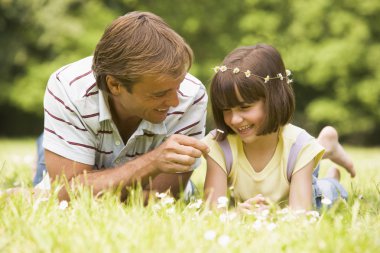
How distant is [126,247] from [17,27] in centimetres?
1613

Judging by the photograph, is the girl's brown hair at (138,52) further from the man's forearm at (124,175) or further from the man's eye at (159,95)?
the man's forearm at (124,175)

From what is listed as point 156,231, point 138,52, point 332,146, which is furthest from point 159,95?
point 332,146

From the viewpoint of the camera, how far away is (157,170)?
2773 millimetres

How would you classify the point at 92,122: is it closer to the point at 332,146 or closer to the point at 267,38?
the point at 332,146

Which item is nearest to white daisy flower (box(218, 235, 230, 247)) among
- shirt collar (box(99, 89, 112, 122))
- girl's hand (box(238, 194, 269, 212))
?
girl's hand (box(238, 194, 269, 212))

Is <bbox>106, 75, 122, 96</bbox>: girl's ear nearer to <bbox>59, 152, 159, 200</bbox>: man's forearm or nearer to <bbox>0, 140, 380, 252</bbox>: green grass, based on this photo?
<bbox>59, 152, 159, 200</bbox>: man's forearm

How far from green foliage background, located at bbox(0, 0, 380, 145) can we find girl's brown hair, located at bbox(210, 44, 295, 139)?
35.5 ft

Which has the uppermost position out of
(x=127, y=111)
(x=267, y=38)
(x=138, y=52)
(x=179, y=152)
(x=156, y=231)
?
(x=138, y=52)

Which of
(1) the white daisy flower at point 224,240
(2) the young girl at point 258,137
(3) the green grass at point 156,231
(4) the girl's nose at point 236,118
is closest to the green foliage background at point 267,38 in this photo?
(2) the young girl at point 258,137

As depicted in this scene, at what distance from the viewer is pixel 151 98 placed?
9.23ft

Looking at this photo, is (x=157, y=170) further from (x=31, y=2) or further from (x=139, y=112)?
(x=31, y=2)

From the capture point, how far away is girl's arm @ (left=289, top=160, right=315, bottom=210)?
2.84m

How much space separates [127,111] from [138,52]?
362 millimetres

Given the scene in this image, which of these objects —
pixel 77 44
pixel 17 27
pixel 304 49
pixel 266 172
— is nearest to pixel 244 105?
pixel 266 172
